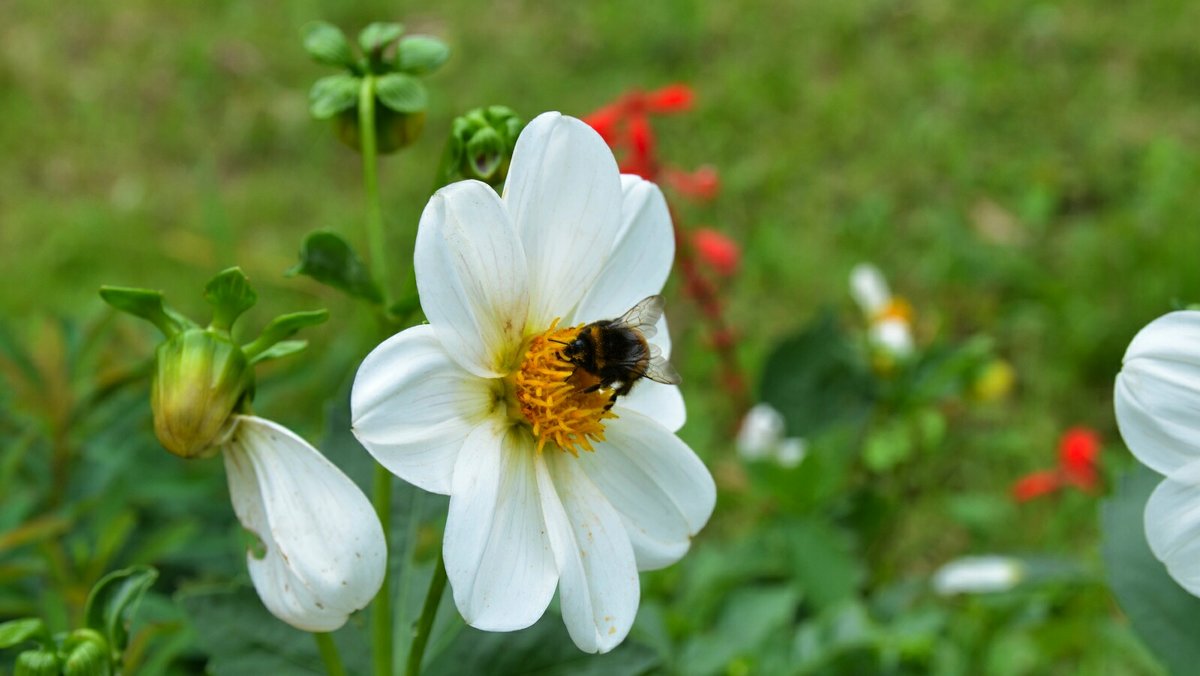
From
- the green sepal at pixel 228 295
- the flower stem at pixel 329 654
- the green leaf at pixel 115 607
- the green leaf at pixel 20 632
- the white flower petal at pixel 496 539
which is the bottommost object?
the flower stem at pixel 329 654

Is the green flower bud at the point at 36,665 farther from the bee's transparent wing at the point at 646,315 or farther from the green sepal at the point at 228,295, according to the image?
the bee's transparent wing at the point at 646,315

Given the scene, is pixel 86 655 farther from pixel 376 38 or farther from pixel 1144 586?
pixel 1144 586

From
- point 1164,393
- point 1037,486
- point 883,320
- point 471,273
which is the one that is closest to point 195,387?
point 471,273

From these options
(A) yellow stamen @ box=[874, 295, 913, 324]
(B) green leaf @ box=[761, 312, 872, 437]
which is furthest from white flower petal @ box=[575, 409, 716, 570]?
(A) yellow stamen @ box=[874, 295, 913, 324]

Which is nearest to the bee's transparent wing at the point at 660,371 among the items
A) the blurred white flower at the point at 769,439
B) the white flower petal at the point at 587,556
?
the white flower petal at the point at 587,556

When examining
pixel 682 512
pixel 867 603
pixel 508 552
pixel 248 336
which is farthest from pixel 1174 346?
pixel 248 336

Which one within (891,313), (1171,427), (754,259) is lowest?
(754,259)
